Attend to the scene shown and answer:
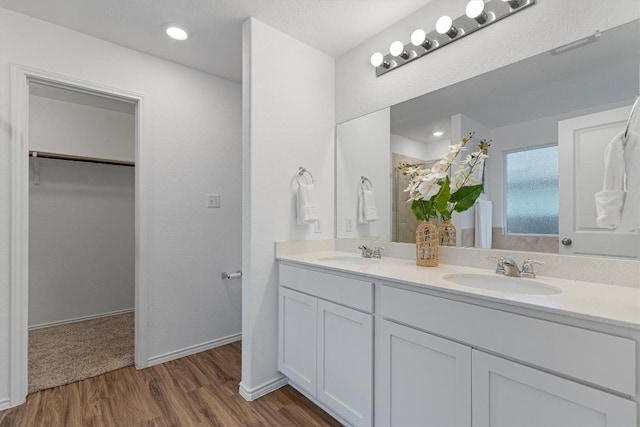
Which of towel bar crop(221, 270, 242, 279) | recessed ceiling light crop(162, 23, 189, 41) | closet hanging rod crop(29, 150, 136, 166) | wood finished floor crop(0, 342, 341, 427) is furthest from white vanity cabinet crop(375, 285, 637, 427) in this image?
closet hanging rod crop(29, 150, 136, 166)

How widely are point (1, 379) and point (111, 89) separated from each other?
1.87 meters

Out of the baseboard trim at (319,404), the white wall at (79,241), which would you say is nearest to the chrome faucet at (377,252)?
the baseboard trim at (319,404)

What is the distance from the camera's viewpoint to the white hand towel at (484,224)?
1506 millimetres

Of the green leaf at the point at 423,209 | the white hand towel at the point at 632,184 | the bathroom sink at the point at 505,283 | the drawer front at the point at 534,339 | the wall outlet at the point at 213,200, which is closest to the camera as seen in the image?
the drawer front at the point at 534,339

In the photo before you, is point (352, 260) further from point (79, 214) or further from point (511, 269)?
point (79, 214)

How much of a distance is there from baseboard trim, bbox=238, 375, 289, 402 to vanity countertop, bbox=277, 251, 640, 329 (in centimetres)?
90

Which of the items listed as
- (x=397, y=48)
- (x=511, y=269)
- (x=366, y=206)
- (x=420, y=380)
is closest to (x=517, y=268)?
(x=511, y=269)

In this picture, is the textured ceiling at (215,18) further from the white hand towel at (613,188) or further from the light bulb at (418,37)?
the white hand towel at (613,188)

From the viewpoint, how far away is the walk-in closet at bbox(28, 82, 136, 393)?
2896 millimetres

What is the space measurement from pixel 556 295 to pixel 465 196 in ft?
2.11

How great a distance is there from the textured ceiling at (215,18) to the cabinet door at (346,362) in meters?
1.69

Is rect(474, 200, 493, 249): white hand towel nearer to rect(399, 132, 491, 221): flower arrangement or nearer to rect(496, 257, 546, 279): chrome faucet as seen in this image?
rect(399, 132, 491, 221): flower arrangement

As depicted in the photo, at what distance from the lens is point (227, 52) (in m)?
2.22

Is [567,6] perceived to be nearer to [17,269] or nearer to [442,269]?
[442,269]
